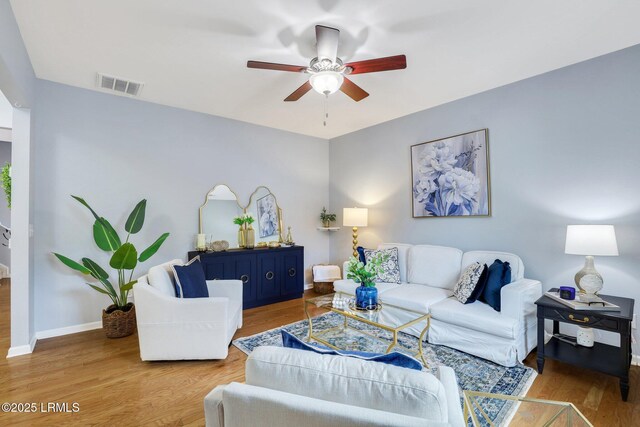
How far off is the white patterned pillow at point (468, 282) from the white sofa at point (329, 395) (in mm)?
2019

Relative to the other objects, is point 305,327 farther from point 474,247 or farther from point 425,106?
point 425,106

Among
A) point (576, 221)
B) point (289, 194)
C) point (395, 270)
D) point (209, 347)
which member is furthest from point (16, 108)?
point (576, 221)

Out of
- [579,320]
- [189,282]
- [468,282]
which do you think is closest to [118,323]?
[189,282]

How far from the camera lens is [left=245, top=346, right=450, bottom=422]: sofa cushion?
90cm

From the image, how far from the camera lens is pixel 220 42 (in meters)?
2.50

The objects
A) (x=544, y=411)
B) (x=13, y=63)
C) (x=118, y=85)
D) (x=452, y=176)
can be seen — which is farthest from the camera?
(x=452, y=176)

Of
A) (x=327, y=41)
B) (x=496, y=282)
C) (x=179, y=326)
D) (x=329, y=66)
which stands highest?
(x=327, y=41)

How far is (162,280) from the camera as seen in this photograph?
2.78 m

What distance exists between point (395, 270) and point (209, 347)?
2.28 m

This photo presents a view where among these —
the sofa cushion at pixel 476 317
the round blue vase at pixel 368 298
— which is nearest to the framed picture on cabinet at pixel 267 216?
the round blue vase at pixel 368 298

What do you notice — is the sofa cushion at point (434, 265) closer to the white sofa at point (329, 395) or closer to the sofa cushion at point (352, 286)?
the sofa cushion at point (352, 286)

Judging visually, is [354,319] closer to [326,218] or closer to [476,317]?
[476,317]

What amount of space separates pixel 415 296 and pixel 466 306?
485mm

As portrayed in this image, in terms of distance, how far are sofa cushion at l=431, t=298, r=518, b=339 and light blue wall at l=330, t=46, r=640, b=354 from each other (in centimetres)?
84
